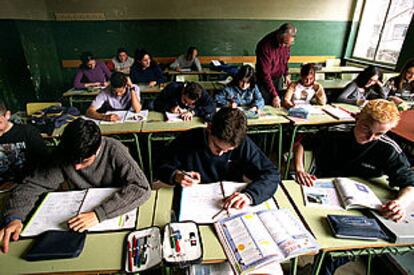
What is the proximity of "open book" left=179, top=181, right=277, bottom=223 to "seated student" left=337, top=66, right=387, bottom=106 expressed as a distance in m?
2.66

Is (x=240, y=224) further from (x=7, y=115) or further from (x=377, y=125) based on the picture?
(x=7, y=115)

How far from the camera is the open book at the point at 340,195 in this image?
1.29m

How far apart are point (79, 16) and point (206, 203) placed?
636 centimetres

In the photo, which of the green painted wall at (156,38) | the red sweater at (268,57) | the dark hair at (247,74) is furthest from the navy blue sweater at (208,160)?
the green painted wall at (156,38)

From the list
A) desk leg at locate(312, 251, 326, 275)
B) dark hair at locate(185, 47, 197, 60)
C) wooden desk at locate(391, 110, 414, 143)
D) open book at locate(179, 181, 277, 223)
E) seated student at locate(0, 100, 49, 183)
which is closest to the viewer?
desk leg at locate(312, 251, 326, 275)

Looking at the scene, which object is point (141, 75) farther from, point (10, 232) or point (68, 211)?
point (10, 232)

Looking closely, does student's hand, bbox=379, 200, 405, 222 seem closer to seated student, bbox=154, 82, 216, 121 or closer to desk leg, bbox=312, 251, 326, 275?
desk leg, bbox=312, 251, 326, 275

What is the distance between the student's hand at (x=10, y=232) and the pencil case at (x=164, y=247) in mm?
484

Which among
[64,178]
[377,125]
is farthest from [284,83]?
[64,178]

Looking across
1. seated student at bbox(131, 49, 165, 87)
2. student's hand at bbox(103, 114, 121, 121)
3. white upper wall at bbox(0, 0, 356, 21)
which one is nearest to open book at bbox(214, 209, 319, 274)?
student's hand at bbox(103, 114, 121, 121)

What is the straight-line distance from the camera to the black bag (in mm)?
990

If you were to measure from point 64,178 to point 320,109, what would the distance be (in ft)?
9.20

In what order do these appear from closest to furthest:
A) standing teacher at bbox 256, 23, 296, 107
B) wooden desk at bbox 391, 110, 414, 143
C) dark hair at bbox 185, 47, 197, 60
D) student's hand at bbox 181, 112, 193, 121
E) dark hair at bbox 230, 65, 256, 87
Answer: wooden desk at bbox 391, 110, 414, 143 < student's hand at bbox 181, 112, 193, 121 < dark hair at bbox 230, 65, 256, 87 < standing teacher at bbox 256, 23, 296, 107 < dark hair at bbox 185, 47, 197, 60

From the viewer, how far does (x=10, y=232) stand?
1088mm
